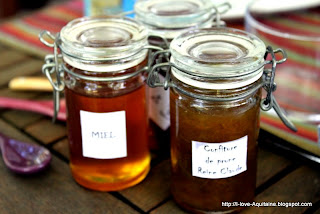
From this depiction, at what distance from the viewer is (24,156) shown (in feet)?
2.12

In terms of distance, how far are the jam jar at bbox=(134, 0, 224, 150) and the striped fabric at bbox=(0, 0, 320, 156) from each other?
0.46ft

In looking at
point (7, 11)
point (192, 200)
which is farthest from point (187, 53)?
point (7, 11)

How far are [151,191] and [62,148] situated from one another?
16 centimetres

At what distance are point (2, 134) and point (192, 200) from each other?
290 millimetres

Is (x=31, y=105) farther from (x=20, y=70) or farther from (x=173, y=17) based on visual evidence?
(x=173, y=17)

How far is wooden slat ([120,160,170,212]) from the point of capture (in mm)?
590

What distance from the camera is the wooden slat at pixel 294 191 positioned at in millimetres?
572

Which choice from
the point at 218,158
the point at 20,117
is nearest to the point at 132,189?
the point at 218,158

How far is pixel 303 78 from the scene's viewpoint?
0.90 m

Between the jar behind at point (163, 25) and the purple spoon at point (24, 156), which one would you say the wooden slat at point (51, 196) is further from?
the jar behind at point (163, 25)

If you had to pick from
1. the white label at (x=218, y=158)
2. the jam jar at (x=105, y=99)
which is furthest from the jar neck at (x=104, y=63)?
the white label at (x=218, y=158)

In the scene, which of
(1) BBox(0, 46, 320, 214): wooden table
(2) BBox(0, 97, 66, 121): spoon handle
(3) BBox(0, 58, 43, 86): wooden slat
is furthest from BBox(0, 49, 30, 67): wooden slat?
(1) BBox(0, 46, 320, 214): wooden table

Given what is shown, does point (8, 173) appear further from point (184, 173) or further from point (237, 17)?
point (237, 17)

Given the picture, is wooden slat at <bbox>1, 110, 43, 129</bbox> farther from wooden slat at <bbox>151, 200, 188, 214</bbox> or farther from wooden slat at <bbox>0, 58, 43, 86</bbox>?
wooden slat at <bbox>151, 200, 188, 214</bbox>
